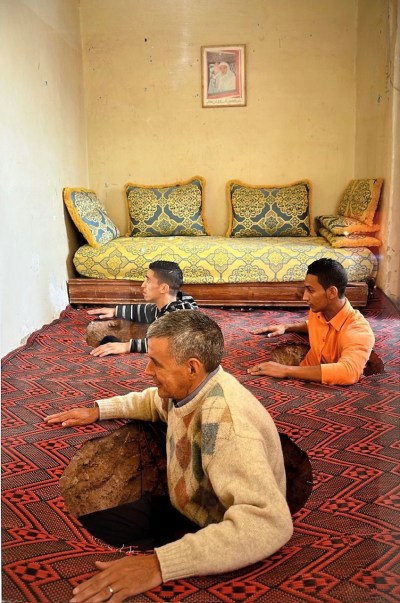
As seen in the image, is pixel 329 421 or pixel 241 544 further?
pixel 329 421

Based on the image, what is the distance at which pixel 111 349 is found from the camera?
7.42 feet

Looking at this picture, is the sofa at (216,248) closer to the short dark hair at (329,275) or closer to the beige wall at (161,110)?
the beige wall at (161,110)

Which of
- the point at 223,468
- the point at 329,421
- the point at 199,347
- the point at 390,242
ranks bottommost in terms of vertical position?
the point at 329,421

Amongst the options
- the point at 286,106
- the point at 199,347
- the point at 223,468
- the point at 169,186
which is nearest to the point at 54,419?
the point at 199,347

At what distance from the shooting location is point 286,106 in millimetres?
3072

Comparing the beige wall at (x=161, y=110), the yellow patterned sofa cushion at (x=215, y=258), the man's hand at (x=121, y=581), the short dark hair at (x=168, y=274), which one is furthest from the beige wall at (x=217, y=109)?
the man's hand at (x=121, y=581)

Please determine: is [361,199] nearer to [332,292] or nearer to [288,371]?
→ [332,292]

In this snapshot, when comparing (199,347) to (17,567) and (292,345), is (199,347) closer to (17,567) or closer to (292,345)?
(17,567)

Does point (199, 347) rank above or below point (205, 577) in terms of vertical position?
above

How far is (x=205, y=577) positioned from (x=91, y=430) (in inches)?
28.1

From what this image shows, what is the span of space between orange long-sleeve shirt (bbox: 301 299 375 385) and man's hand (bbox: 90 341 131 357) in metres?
0.71

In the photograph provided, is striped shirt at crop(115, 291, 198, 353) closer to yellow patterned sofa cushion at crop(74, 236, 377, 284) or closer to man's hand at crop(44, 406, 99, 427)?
yellow patterned sofa cushion at crop(74, 236, 377, 284)

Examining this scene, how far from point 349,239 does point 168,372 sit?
1625 millimetres

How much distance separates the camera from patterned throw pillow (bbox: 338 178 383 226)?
2422 millimetres
